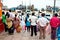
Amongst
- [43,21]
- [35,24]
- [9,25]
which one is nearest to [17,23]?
[9,25]

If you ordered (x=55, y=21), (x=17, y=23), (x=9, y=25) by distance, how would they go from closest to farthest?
1. (x=55, y=21)
2. (x=9, y=25)
3. (x=17, y=23)

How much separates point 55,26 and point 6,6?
45.1 ft

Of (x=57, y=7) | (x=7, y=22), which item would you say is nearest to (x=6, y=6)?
(x=57, y=7)

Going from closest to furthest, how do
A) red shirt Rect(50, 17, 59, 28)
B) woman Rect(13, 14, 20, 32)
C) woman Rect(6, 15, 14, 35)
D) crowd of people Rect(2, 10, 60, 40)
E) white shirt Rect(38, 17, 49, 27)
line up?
red shirt Rect(50, 17, 59, 28) < crowd of people Rect(2, 10, 60, 40) < white shirt Rect(38, 17, 49, 27) < woman Rect(6, 15, 14, 35) < woman Rect(13, 14, 20, 32)

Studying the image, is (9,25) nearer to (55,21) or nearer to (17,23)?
(17,23)

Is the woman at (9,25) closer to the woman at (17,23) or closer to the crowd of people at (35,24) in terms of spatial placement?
the crowd of people at (35,24)

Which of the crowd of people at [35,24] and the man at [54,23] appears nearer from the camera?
the man at [54,23]

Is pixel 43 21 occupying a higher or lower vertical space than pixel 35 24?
higher

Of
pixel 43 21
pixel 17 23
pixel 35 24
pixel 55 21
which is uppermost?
pixel 55 21

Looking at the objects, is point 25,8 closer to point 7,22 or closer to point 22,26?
point 22,26

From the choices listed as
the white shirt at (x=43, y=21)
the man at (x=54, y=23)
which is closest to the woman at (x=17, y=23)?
the white shirt at (x=43, y=21)

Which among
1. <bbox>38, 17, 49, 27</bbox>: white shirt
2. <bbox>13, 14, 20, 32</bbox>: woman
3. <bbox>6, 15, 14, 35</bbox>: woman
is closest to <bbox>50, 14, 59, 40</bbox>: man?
<bbox>38, 17, 49, 27</bbox>: white shirt

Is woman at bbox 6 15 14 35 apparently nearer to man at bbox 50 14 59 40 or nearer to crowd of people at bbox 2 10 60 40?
crowd of people at bbox 2 10 60 40

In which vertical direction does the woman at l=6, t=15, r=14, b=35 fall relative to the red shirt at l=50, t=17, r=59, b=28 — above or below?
below
